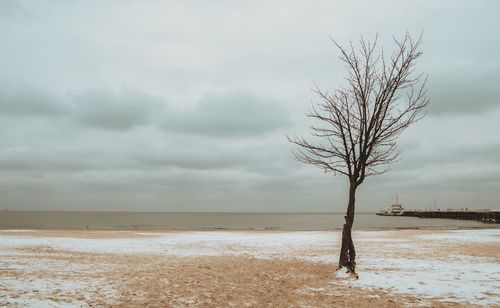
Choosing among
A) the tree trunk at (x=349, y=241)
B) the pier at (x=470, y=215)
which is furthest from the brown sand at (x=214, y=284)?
the pier at (x=470, y=215)

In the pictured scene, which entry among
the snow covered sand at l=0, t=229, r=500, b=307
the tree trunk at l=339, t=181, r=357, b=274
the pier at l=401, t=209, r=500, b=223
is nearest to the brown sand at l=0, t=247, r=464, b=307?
the snow covered sand at l=0, t=229, r=500, b=307

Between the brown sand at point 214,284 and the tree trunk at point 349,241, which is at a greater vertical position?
the tree trunk at point 349,241

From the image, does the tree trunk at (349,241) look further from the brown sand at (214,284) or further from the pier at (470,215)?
the pier at (470,215)

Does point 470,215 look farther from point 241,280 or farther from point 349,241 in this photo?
point 241,280

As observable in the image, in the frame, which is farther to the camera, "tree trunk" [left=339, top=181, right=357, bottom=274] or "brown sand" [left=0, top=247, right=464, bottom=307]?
"tree trunk" [left=339, top=181, right=357, bottom=274]

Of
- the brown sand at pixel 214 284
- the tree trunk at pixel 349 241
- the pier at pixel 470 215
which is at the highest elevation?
the tree trunk at pixel 349 241

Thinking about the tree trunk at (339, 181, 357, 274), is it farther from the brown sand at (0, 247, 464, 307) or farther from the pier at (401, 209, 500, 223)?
the pier at (401, 209, 500, 223)

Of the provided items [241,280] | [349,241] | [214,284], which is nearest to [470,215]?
[349,241]

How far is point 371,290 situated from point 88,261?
1100 centimetres

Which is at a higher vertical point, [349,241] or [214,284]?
[349,241]

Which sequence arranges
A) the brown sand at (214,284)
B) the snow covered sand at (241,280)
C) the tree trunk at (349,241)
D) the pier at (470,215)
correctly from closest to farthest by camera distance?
the brown sand at (214,284)
the snow covered sand at (241,280)
the tree trunk at (349,241)
the pier at (470,215)

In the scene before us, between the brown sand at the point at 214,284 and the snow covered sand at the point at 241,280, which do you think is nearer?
the brown sand at the point at 214,284

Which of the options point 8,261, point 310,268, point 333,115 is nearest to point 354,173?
point 333,115

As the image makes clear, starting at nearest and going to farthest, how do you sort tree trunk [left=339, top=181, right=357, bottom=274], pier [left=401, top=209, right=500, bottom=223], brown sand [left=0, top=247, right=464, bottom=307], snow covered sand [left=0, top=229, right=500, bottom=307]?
brown sand [left=0, top=247, right=464, bottom=307] → snow covered sand [left=0, top=229, right=500, bottom=307] → tree trunk [left=339, top=181, right=357, bottom=274] → pier [left=401, top=209, right=500, bottom=223]
